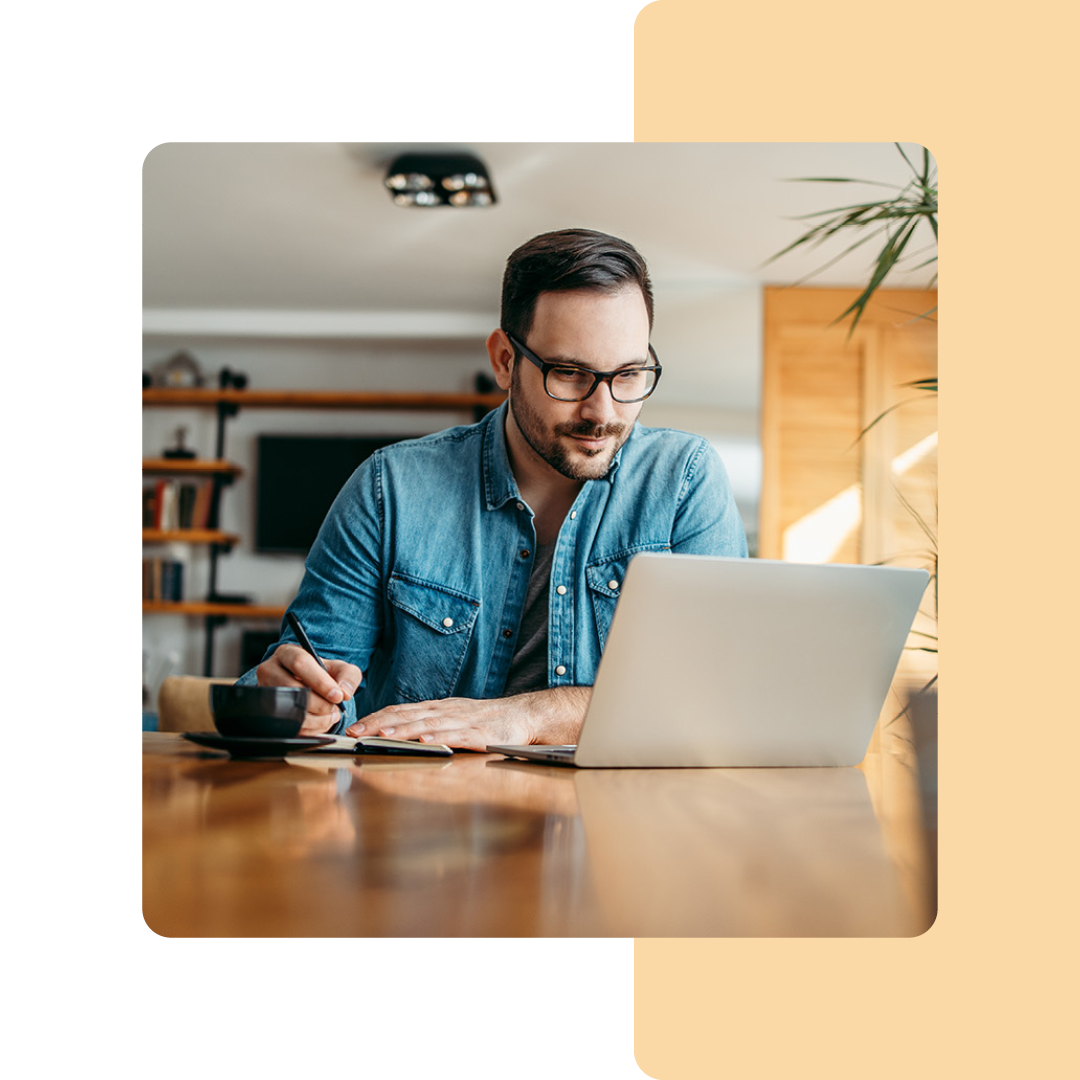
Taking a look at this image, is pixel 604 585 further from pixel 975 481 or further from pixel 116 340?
pixel 116 340

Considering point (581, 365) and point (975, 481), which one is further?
point (581, 365)

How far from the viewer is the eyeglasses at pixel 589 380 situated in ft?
4.34

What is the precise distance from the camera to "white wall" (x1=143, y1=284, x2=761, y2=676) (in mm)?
1338

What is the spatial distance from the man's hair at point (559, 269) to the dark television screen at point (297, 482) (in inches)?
10.7

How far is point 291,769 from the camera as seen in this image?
0.95 metres

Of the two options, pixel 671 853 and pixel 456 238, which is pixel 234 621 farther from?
pixel 671 853

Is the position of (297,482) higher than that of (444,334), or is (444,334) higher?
(444,334)

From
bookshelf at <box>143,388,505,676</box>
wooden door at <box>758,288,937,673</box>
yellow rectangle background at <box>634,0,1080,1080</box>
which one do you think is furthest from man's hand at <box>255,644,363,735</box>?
wooden door at <box>758,288,937,673</box>

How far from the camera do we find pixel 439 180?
1218mm

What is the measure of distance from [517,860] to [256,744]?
0.38 m

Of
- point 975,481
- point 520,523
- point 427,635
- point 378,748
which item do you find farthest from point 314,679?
point 975,481

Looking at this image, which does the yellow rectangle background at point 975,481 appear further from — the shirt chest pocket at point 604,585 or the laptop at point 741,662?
the shirt chest pocket at point 604,585
